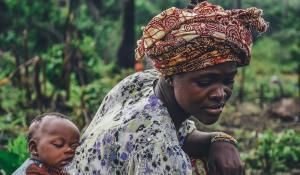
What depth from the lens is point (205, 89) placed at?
2.68 metres

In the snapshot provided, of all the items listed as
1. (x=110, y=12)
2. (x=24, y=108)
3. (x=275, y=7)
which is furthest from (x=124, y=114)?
(x=275, y=7)

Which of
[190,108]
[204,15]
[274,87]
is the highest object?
[204,15]

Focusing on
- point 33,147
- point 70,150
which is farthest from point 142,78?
point 33,147

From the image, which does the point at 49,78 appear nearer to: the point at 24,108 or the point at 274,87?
the point at 24,108

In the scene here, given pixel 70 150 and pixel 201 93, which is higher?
pixel 201 93

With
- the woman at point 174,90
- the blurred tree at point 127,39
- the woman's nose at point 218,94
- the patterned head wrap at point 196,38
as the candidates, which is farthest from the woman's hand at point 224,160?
the blurred tree at point 127,39

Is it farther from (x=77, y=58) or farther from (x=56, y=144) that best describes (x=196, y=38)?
(x=77, y=58)

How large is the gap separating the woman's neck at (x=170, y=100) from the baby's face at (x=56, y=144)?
19.2 inches

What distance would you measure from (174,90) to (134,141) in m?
0.28

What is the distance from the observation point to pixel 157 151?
2.59 m

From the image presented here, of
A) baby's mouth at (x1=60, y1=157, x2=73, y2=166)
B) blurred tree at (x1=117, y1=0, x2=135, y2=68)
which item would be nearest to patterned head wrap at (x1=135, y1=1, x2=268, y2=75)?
baby's mouth at (x1=60, y1=157, x2=73, y2=166)

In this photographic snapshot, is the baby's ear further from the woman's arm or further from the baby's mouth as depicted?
the woman's arm

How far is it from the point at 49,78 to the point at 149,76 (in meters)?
5.88

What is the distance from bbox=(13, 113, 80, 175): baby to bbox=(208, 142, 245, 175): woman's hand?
25.6 inches
